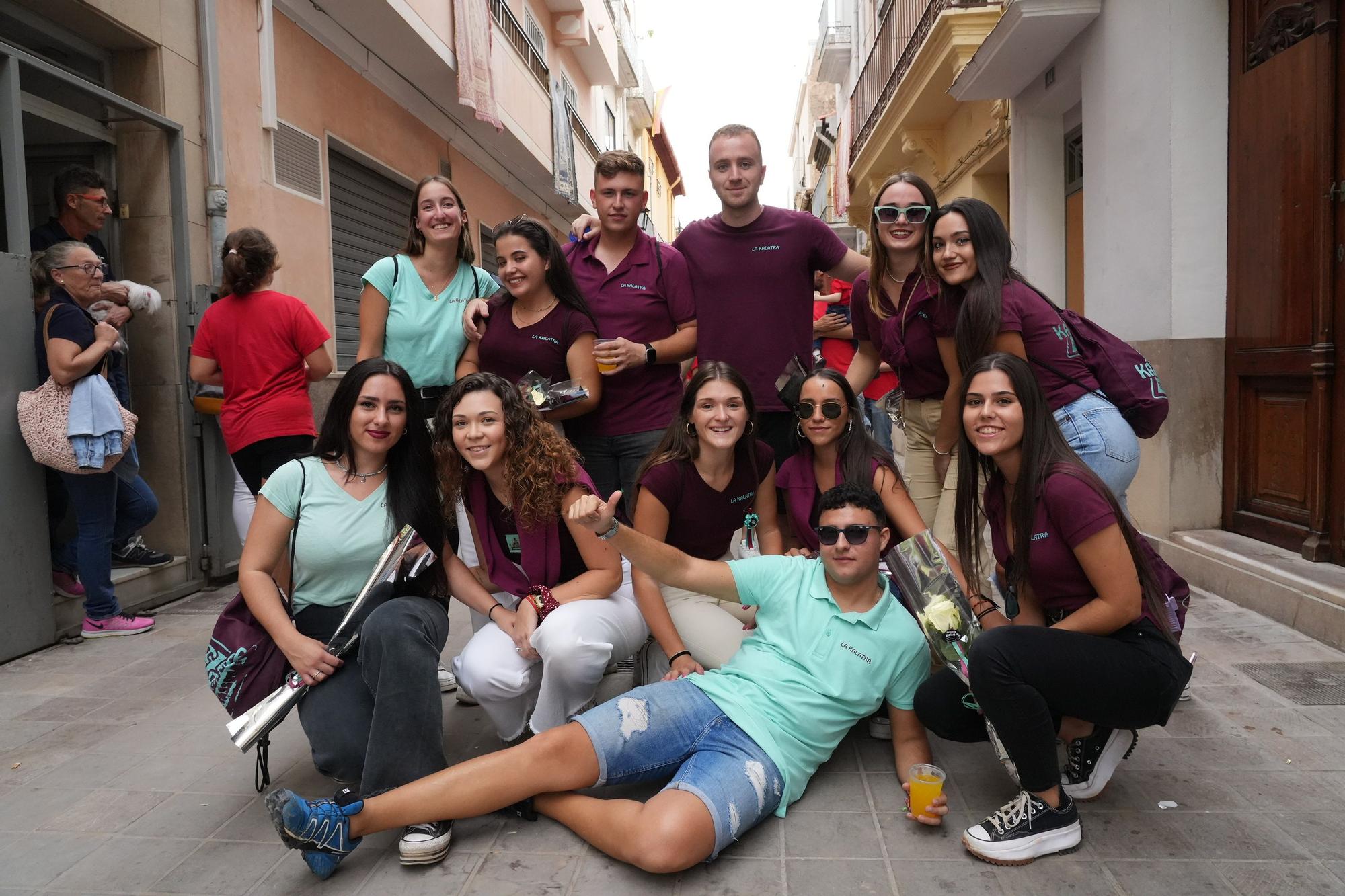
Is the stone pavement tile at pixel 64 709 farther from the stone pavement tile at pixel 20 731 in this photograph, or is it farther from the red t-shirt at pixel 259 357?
the red t-shirt at pixel 259 357

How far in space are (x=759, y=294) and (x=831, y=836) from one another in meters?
2.29

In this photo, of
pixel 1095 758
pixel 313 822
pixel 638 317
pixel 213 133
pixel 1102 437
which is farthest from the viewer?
pixel 213 133

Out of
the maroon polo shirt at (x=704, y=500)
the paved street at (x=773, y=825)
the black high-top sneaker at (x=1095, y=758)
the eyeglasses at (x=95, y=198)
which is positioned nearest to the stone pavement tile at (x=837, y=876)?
the paved street at (x=773, y=825)

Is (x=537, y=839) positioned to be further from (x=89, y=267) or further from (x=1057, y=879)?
(x=89, y=267)

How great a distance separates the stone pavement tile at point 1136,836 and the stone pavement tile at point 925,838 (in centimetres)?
32

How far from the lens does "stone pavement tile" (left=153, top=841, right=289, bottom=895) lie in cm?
249

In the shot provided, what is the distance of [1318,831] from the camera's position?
8.67 ft

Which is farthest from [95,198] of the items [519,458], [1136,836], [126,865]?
[1136,836]

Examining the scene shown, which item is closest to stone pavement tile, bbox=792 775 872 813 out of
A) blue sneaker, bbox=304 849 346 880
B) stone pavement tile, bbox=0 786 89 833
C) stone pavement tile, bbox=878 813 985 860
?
stone pavement tile, bbox=878 813 985 860

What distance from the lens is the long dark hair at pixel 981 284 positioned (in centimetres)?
325

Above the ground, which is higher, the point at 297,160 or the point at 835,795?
the point at 297,160

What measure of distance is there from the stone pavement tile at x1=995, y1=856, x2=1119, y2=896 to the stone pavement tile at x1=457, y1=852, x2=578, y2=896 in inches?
45.1

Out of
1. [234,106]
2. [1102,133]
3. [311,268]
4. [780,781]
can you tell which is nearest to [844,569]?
[780,781]

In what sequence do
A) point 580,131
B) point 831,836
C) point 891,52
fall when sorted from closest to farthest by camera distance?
1. point 831,836
2. point 891,52
3. point 580,131
